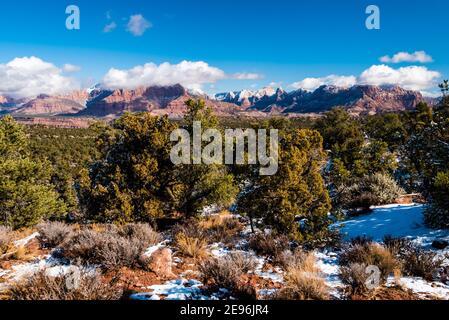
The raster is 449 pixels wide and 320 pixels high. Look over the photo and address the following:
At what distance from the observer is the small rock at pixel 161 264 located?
291 inches

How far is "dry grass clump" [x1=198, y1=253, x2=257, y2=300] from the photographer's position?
6188 mm

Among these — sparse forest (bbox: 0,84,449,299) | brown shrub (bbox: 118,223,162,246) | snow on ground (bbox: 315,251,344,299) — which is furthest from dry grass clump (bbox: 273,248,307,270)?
brown shrub (bbox: 118,223,162,246)

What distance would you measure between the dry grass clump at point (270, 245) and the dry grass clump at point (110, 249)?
3.12m

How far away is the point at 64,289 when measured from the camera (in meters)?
5.82

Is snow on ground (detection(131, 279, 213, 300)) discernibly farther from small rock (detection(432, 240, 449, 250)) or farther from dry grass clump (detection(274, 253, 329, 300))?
small rock (detection(432, 240, 449, 250))

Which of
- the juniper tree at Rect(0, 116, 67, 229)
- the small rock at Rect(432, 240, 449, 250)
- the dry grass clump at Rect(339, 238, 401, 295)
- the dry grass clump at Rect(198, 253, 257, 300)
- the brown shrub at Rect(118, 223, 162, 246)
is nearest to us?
the dry grass clump at Rect(198, 253, 257, 300)

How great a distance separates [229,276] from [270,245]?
2678 mm

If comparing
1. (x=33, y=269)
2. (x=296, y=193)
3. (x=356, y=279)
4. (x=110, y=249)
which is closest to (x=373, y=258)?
(x=356, y=279)

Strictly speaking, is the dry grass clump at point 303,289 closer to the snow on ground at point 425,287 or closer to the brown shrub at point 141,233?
the snow on ground at point 425,287

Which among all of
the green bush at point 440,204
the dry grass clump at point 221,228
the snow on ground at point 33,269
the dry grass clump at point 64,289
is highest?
the green bush at point 440,204

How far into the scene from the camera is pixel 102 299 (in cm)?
565

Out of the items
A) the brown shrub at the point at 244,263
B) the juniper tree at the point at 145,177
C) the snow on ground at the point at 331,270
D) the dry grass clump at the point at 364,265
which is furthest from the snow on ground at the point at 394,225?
the juniper tree at the point at 145,177

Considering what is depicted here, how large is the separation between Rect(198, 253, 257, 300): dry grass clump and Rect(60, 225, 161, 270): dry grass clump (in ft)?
5.44
